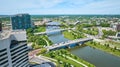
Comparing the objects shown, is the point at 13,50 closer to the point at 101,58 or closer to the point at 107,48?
the point at 101,58

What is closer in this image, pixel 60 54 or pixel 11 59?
pixel 11 59

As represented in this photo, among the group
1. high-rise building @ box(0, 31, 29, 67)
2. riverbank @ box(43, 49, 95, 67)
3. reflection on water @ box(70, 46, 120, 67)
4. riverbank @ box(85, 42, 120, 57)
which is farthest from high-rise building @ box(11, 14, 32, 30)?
high-rise building @ box(0, 31, 29, 67)

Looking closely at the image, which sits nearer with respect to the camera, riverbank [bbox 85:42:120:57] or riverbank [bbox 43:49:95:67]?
riverbank [bbox 43:49:95:67]

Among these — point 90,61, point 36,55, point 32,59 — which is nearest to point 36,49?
point 36,55

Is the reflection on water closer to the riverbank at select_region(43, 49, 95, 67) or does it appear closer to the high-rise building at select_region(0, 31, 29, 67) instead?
the riverbank at select_region(43, 49, 95, 67)

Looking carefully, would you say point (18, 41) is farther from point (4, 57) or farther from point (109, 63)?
point (109, 63)

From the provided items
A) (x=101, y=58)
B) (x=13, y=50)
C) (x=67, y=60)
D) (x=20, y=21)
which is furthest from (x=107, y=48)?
(x=20, y=21)
